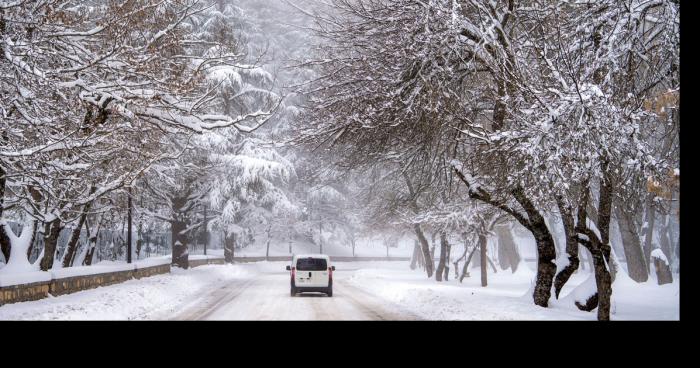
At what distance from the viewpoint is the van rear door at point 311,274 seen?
2472cm

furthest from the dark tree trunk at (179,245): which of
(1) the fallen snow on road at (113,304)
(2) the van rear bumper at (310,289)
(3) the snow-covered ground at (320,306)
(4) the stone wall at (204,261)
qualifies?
(2) the van rear bumper at (310,289)

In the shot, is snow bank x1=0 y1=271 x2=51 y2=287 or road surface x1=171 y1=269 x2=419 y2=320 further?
road surface x1=171 y1=269 x2=419 y2=320

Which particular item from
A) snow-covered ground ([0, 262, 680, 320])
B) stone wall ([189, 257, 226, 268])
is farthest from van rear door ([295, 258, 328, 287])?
stone wall ([189, 257, 226, 268])

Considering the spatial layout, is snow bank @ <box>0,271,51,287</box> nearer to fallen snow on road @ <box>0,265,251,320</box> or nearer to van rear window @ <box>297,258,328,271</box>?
fallen snow on road @ <box>0,265,251,320</box>

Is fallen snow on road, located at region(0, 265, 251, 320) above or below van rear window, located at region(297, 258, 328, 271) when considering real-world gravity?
below

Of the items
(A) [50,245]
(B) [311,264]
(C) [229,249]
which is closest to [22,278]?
(A) [50,245]

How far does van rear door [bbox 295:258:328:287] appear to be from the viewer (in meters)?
24.7

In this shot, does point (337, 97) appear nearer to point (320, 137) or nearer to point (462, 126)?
point (320, 137)

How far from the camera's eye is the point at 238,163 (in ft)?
136

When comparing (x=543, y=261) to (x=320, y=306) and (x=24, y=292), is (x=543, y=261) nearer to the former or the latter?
(x=320, y=306)

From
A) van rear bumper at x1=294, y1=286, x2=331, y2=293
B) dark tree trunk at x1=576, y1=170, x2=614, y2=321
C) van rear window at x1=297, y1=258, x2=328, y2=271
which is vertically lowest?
van rear bumper at x1=294, y1=286, x2=331, y2=293

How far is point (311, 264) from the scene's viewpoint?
25.2 m

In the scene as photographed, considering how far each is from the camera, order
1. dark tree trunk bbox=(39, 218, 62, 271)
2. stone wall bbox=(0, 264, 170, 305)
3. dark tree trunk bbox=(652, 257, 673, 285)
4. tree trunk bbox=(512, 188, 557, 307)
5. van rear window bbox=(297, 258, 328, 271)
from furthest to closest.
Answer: dark tree trunk bbox=(652, 257, 673, 285), van rear window bbox=(297, 258, 328, 271), dark tree trunk bbox=(39, 218, 62, 271), tree trunk bbox=(512, 188, 557, 307), stone wall bbox=(0, 264, 170, 305)
